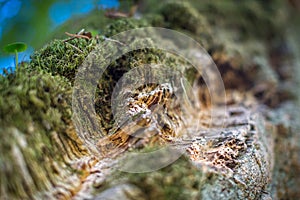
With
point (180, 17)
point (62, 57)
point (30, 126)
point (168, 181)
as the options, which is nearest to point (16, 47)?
point (62, 57)

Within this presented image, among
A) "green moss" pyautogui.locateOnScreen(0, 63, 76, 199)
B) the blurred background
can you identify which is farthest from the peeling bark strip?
the blurred background

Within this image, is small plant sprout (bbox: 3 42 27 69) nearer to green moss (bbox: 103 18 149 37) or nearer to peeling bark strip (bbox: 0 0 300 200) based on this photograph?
peeling bark strip (bbox: 0 0 300 200)

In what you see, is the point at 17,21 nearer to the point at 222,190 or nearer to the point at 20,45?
the point at 20,45

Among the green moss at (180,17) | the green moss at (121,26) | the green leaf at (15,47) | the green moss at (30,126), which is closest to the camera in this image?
the green moss at (30,126)

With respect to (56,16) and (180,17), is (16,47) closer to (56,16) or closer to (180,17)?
(56,16)

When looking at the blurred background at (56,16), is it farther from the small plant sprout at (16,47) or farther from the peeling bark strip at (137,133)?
the peeling bark strip at (137,133)

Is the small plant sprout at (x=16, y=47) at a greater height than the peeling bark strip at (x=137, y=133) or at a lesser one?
greater

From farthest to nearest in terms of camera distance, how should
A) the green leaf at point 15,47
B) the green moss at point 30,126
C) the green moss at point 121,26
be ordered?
1. the green moss at point 121,26
2. the green leaf at point 15,47
3. the green moss at point 30,126

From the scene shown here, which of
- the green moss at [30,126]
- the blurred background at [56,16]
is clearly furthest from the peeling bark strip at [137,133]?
the blurred background at [56,16]
